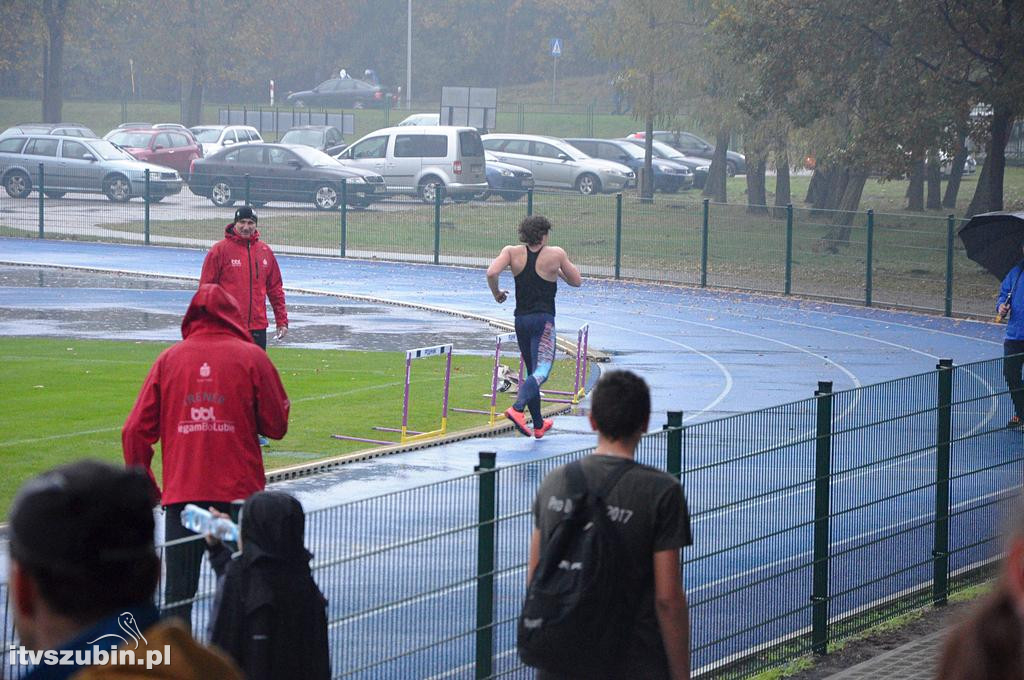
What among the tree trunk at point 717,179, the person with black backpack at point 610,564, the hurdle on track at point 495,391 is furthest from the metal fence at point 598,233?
the person with black backpack at point 610,564

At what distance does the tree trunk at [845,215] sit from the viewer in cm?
3162

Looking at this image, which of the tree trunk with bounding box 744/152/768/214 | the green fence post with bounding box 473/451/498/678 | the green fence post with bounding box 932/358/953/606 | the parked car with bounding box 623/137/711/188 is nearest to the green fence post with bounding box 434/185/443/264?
the tree trunk with bounding box 744/152/768/214

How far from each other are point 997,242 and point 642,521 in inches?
549

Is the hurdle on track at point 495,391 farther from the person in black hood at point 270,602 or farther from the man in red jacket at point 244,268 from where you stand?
the person in black hood at point 270,602

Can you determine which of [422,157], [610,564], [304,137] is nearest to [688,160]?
[304,137]

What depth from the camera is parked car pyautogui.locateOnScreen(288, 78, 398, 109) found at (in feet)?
263

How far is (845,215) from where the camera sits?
33.4 metres

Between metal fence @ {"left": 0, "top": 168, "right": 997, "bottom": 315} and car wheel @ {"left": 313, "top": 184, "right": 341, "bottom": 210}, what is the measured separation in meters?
0.05

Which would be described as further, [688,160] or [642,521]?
[688,160]

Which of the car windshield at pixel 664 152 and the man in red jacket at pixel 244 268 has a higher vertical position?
the car windshield at pixel 664 152

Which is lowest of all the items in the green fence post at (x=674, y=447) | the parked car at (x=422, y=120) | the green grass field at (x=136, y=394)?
the green grass field at (x=136, y=394)

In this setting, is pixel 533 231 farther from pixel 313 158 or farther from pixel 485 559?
pixel 313 158

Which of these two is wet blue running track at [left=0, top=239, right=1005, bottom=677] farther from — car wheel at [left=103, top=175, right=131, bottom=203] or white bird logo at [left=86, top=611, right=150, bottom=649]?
car wheel at [left=103, top=175, right=131, bottom=203]

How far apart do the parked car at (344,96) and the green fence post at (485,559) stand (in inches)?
2968
